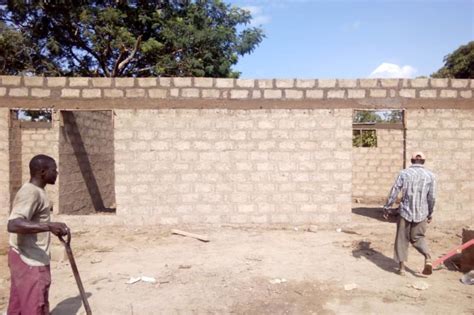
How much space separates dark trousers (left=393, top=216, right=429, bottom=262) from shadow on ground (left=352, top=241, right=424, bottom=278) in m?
0.33

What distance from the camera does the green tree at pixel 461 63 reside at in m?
21.6

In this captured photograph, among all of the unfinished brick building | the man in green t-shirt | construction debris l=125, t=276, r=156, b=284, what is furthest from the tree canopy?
the man in green t-shirt

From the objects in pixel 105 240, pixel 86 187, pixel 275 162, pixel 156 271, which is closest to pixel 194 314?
pixel 156 271

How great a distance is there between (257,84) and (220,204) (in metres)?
2.26

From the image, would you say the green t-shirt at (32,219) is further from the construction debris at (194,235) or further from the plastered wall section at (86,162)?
the plastered wall section at (86,162)

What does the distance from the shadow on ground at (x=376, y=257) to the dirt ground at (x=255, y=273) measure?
0.01 m

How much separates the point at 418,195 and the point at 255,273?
2217 millimetres

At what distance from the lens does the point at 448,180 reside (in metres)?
6.95

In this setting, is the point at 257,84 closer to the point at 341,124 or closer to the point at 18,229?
the point at 341,124

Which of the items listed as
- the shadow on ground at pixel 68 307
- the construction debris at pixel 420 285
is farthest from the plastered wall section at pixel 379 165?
the shadow on ground at pixel 68 307

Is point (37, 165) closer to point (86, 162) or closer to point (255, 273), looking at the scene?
point (255, 273)

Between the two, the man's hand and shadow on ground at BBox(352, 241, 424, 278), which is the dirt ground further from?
the man's hand

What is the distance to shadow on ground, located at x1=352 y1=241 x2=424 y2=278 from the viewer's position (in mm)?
5109

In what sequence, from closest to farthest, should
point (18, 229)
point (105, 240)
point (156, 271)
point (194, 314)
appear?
point (18, 229), point (194, 314), point (156, 271), point (105, 240)
